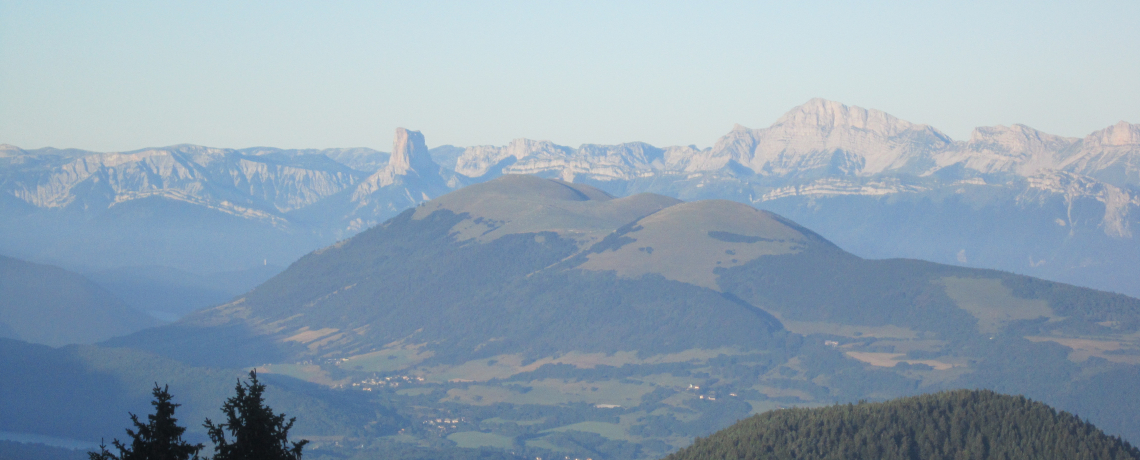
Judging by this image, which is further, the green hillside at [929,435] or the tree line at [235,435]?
the green hillside at [929,435]

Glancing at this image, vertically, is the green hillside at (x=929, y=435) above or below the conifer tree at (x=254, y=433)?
below

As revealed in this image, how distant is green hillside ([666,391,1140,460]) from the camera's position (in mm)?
141500

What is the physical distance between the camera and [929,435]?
494 feet

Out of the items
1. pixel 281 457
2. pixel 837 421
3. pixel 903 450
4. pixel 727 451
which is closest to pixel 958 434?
pixel 903 450

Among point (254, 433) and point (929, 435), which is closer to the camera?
point (254, 433)

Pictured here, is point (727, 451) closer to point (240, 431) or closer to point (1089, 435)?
point (1089, 435)

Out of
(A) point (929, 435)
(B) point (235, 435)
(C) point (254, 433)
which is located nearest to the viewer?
(C) point (254, 433)

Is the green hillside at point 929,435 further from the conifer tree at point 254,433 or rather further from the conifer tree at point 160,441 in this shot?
the conifer tree at point 160,441

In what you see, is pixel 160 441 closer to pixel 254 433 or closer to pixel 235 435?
pixel 235 435

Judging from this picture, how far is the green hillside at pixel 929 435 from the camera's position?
141500 millimetres

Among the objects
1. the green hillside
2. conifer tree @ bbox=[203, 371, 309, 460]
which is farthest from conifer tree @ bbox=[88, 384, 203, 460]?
the green hillside

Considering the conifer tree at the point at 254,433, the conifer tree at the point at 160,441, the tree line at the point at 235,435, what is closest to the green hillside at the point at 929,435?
the conifer tree at the point at 254,433

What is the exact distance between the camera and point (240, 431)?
5812cm

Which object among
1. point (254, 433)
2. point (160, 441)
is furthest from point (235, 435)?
point (160, 441)
